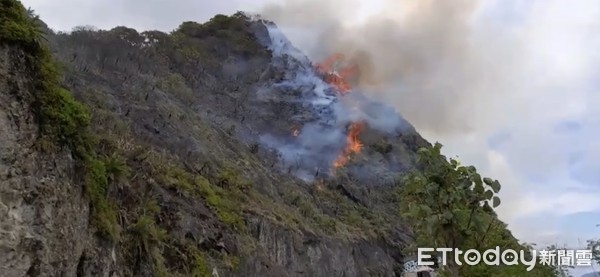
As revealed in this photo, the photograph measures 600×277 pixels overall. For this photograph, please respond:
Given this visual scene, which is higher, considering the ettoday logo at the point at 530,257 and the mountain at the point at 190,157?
the mountain at the point at 190,157

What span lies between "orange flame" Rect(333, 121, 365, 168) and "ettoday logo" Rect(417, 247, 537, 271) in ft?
176

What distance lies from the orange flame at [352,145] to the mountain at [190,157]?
0.39 metres

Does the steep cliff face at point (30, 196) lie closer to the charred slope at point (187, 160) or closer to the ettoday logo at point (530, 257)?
the charred slope at point (187, 160)

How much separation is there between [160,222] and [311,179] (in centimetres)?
4066

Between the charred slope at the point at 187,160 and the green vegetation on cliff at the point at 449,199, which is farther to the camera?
the charred slope at the point at 187,160

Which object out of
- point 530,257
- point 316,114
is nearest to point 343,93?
point 316,114

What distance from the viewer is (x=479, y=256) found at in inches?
509

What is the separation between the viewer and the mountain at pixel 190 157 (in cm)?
1233

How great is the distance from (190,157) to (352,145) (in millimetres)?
47816

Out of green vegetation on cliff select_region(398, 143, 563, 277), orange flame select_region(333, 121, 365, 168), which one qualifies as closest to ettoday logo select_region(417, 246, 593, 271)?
green vegetation on cliff select_region(398, 143, 563, 277)

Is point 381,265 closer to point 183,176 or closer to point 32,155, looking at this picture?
point 183,176

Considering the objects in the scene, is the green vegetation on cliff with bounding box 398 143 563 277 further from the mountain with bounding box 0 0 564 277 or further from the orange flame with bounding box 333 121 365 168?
the orange flame with bounding box 333 121 365 168

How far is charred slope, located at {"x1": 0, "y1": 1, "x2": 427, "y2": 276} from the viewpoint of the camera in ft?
40.4

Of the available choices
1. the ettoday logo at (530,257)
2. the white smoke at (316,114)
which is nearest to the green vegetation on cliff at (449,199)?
the ettoday logo at (530,257)
